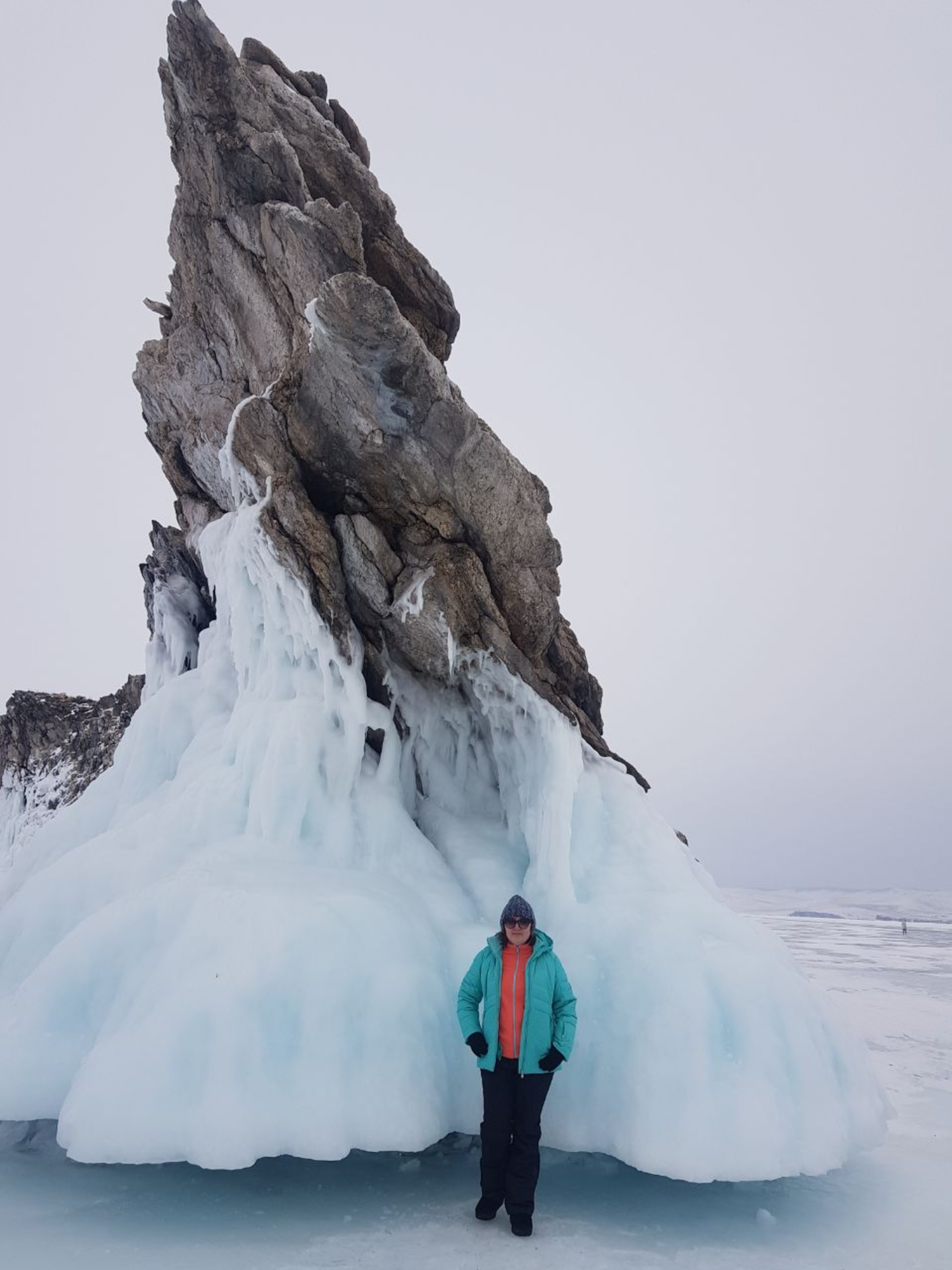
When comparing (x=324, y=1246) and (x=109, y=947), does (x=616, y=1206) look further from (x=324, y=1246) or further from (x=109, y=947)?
(x=109, y=947)

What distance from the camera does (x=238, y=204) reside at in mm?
9070

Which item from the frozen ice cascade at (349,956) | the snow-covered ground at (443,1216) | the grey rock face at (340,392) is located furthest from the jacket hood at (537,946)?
the grey rock face at (340,392)

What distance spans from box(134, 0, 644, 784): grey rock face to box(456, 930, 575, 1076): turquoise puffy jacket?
3.90 metres

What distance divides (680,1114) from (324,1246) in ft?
7.96

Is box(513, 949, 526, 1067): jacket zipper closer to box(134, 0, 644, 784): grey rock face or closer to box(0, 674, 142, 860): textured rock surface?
box(134, 0, 644, 784): grey rock face

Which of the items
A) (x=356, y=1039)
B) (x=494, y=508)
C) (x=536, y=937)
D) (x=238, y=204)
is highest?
(x=238, y=204)

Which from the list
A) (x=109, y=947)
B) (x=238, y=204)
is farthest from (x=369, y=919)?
(x=238, y=204)

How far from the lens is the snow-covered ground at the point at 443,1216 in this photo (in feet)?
13.9

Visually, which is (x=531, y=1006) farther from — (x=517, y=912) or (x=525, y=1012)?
(x=517, y=912)

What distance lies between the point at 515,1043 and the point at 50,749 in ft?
52.4

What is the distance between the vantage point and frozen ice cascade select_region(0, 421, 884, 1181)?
487cm

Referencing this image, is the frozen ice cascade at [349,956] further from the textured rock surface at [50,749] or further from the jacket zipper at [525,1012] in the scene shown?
the textured rock surface at [50,749]

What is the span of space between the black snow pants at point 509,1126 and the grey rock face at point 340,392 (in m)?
4.34

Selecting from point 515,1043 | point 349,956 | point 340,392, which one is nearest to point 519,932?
point 515,1043
